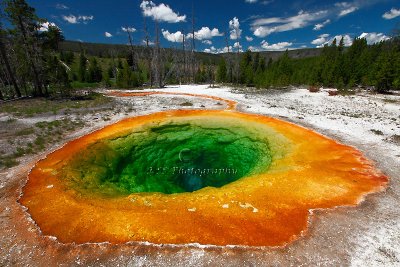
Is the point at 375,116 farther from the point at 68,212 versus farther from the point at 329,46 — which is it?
the point at 329,46

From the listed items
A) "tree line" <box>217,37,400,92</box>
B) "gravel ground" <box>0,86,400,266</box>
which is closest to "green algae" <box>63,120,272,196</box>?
"gravel ground" <box>0,86,400,266</box>

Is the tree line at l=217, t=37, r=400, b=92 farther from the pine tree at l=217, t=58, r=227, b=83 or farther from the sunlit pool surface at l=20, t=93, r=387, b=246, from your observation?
the sunlit pool surface at l=20, t=93, r=387, b=246

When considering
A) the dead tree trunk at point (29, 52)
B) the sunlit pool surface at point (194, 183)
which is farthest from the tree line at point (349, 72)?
the dead tree trunk at point (29, 52)

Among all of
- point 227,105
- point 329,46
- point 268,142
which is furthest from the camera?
point 329,46

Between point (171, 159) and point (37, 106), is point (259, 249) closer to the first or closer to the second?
point (171, 159)

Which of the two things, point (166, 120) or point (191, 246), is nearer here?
point (191, 246)

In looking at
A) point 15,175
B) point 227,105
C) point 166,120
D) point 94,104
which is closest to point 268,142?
point 166,120

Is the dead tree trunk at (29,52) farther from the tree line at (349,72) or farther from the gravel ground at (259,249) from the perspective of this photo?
the tree line at (349,72)

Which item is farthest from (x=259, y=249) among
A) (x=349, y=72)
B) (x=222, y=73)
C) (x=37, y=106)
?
(x=222, y=73)
